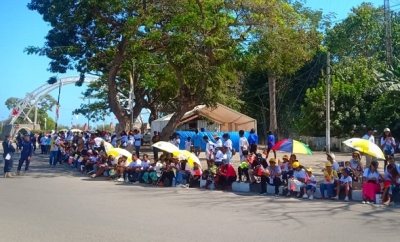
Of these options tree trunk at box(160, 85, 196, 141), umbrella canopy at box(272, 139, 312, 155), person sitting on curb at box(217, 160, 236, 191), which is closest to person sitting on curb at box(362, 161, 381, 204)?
umbrella canopy at box(272, 139, 312, 155)

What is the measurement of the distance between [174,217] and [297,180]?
208 inches

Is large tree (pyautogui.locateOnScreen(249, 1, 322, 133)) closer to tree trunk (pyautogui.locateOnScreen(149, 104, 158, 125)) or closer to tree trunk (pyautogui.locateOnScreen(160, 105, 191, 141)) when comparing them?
tree trunk (pyautogui.locateOnScreen(160, 105, 191, 141))

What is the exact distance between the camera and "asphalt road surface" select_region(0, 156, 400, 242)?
8.34 m

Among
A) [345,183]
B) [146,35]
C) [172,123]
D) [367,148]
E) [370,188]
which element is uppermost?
[146,35]

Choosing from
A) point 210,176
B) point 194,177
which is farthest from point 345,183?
point 194,177

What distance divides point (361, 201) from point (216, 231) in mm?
6119

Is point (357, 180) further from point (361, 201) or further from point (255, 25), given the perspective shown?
point (255, 25)

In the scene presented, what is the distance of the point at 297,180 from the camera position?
14.2 meters

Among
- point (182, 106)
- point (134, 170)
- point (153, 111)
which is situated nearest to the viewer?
point (134, 170)

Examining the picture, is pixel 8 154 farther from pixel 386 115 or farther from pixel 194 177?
pixel 386 115

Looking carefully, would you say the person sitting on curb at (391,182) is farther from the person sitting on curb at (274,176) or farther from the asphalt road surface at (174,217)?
the person sitting on curb at (274,176)

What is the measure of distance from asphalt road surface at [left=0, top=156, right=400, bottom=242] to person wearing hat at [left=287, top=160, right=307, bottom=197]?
72 centimetres

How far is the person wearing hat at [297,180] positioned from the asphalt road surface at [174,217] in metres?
0.72

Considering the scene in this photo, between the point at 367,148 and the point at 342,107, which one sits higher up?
the point at 342,107
